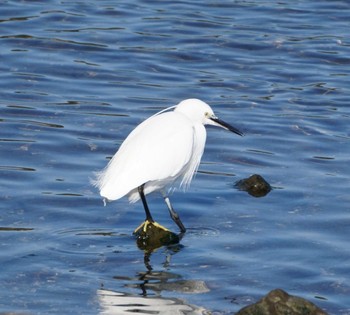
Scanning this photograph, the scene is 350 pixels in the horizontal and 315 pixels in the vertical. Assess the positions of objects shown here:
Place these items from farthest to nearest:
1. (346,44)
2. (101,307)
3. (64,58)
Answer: (346,44) < (64,58) < (101,307)

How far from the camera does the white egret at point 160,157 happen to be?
8438mm

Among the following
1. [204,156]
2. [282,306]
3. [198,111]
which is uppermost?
[198,111]

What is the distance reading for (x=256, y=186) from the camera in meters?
9.71

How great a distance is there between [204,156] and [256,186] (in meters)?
1.24

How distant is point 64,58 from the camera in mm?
14461

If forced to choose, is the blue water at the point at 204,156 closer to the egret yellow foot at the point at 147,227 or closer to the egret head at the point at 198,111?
the egret yellow foot at the point at 147,227

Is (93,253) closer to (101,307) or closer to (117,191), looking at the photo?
(117,191)

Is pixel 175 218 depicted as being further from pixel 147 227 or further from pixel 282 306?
pixel 282 306

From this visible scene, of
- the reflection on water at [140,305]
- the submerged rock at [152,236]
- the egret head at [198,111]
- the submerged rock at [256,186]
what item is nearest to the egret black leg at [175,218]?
the submerged rock at [152,236]

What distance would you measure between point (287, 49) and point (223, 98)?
8.67 ft

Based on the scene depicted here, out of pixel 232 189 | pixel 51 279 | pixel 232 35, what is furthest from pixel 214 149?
pixel 232 35

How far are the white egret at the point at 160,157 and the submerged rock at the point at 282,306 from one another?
6.75 ft

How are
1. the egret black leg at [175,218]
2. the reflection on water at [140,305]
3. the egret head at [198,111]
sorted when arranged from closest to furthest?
the reflection on water at [140,305] → the egret black leg at [175,218] → the egret head at [198,111]

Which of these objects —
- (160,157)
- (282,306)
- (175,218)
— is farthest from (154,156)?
(282,306)
